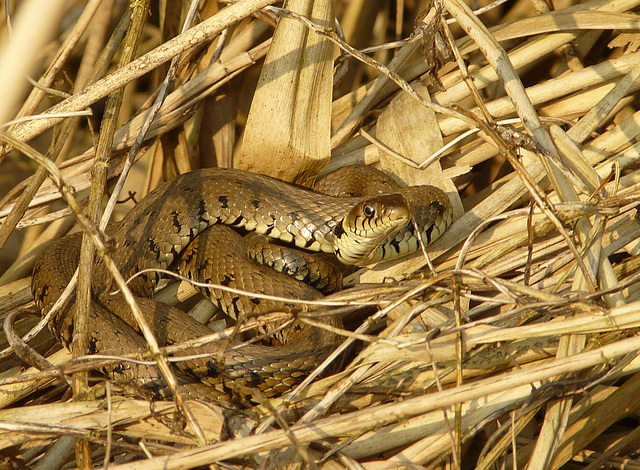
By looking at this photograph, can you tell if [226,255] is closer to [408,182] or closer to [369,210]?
[369,210]

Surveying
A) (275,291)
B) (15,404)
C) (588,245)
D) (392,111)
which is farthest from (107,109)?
(588,245)

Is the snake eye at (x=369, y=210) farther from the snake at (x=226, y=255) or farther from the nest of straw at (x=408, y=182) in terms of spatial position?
the nest of straw at (x=408, y=182)

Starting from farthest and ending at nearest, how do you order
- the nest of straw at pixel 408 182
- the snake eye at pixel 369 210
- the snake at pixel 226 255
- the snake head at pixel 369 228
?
1. the snake eye at pixel 369 210
2. the snake head at pixel 369 228
3. the snake at pixel 226 255
4. the nest of straw at pixel 408 182

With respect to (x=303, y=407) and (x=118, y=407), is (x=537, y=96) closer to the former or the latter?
(x=303, y=407)

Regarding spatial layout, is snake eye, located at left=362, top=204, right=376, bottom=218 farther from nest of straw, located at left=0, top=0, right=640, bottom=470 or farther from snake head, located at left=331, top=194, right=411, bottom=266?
nest of straw, located at left=0, top=0, right=640, bottom=470

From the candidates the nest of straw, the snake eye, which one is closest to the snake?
the snake eye

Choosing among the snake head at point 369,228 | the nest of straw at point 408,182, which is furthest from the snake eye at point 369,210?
the nest of straw at point 408,182
